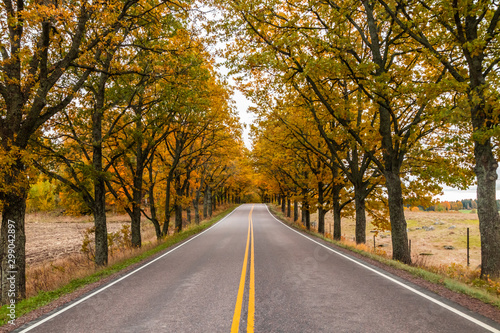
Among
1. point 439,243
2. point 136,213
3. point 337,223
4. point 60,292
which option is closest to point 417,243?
point 439,243

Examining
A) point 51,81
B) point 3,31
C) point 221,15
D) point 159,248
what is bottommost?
point 159,248

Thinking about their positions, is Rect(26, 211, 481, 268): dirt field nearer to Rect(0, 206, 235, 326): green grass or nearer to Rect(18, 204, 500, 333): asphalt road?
Rect(18, 204, 500, 333): asphalt road

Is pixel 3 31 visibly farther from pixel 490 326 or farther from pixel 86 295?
pixel 490 326

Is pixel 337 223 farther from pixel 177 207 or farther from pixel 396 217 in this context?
pixel 177 207

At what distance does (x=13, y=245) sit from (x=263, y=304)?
688 cm

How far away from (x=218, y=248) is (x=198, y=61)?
836cm

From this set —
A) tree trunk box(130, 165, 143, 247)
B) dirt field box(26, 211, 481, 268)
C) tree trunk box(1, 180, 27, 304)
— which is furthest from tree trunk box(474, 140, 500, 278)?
tree trunk box(130, 165, 143, 247)

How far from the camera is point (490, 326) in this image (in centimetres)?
418

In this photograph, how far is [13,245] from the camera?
23.1 ft

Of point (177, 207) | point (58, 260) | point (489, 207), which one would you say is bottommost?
point (58, 260)

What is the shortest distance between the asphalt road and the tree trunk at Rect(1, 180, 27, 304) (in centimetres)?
237

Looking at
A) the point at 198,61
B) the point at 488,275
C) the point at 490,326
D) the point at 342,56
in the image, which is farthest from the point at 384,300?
the point at 198,61

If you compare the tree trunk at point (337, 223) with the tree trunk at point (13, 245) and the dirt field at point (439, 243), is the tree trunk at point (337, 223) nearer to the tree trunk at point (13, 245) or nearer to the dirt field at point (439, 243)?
the dirt field at point (439, 243)

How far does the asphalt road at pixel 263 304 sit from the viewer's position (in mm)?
4379
